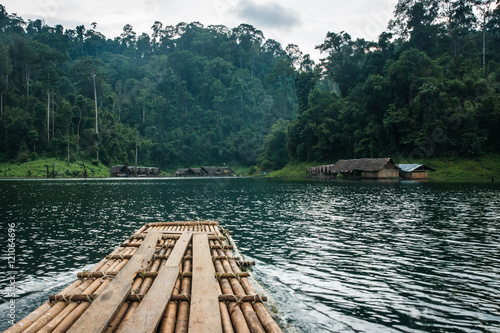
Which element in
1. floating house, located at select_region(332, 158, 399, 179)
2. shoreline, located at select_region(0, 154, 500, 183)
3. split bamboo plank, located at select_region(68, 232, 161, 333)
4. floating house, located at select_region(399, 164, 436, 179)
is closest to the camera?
split bamboo plank, located at select_region(68, 232, 161, 333)

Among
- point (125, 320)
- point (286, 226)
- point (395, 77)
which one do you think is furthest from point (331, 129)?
point (125, 320)

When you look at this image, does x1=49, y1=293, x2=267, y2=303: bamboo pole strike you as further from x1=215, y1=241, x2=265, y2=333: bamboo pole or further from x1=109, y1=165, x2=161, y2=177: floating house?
x1=109, y1=165, x2=161, y2=177: floating house

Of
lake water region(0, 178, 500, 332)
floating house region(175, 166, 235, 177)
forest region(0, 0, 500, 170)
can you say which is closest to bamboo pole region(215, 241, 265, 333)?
lake water region(0, 178, 500, 332)

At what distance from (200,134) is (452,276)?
148m

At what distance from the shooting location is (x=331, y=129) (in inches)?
3533

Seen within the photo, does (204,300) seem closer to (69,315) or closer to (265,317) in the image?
(265,317)

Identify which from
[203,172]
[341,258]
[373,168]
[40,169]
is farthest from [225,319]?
[203,172]

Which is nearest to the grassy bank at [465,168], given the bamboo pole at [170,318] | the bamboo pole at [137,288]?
the bamboo pole at [137,288]

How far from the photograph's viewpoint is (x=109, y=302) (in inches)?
248

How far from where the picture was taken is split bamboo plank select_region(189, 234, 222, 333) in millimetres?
5500

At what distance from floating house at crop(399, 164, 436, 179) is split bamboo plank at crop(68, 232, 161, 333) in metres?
66.3

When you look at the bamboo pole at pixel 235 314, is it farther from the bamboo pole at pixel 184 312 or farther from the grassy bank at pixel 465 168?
the grassy bank at pixel 465 168

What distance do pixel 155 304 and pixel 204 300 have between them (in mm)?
924

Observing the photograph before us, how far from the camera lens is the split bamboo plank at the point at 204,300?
5500 millimetres
